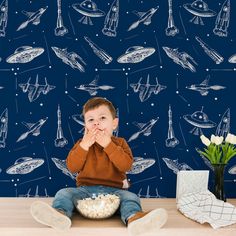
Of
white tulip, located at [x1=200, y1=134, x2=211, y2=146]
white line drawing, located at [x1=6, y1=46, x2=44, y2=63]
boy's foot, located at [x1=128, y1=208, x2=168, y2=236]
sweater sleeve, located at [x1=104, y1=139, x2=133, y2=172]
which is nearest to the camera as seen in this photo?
boy's foot, located at [x1=128, y1=208, x2=168, y2=236]

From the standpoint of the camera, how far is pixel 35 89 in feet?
7.49

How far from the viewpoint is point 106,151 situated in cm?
199

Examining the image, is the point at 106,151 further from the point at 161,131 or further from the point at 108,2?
the point at 108,2

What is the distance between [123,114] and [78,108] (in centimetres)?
25

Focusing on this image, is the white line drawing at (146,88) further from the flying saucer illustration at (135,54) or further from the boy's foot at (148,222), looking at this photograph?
the boy's foot at (148,222)

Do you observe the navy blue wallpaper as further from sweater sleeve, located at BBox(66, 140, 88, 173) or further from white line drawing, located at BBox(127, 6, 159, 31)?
sweater sleeve, located at BBox(66, 140, 88, 173)

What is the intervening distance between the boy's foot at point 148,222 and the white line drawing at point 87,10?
1115mm

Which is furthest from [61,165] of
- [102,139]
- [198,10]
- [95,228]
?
[198,10]

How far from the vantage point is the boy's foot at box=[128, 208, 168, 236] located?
1660mm

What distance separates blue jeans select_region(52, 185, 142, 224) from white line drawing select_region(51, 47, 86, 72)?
2.18 ft

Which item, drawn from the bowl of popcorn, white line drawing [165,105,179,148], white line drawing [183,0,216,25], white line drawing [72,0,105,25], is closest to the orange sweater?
the bowl of popcorn

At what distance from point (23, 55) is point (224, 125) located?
3.77 feet

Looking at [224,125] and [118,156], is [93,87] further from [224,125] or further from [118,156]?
[224,125]

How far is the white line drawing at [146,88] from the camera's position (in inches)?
90.7
